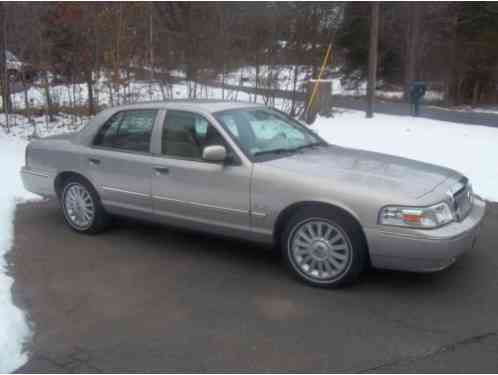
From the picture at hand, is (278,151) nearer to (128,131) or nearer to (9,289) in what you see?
(128,131)

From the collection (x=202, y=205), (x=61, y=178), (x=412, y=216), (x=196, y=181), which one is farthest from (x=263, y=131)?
(x=61, y=178)

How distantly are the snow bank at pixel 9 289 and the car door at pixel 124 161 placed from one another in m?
1.21

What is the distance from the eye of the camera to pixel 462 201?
14.8ft

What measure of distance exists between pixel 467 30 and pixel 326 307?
26.4 m

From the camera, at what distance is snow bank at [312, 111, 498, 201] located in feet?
29.1

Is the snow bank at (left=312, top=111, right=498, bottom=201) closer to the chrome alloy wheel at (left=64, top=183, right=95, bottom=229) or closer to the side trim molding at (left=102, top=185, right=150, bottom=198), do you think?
the side trim molding at (left=102, top=185, right=150, bottom=198)

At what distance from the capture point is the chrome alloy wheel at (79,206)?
19.1 feet

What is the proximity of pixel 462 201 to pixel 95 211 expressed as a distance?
3.70 metres

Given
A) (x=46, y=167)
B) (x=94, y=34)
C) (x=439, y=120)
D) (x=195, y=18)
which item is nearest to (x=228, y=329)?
(x=46, y=167)

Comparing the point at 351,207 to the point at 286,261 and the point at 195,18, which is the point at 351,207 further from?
the point at 195,18

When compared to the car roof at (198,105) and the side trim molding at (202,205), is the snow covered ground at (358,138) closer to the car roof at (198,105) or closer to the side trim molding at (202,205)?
the side trim molding at (202,205)

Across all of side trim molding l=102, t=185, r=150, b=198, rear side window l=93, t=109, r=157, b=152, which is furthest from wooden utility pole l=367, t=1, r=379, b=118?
side trim molding l=102, t=185, r=150, b=198

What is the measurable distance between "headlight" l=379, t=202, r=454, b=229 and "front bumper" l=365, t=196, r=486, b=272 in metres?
0.05

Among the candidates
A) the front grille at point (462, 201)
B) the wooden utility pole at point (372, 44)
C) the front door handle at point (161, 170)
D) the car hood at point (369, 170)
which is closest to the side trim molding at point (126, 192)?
the front door handle at point (161, 170)
